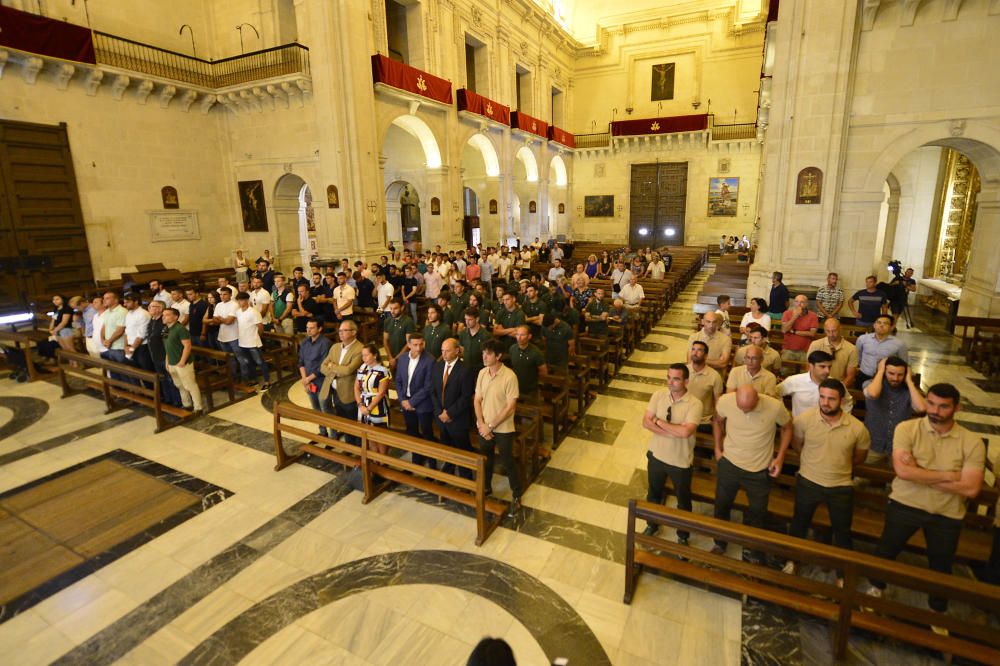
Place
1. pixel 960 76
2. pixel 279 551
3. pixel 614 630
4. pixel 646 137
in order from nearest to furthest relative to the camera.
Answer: pixel 614 630, pixel 279 551, pixel 960 76, pixel 646 137

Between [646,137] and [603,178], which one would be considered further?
[603,178]

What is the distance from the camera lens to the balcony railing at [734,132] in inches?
991

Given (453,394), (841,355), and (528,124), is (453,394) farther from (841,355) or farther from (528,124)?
(528,124)

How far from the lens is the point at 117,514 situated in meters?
4.88

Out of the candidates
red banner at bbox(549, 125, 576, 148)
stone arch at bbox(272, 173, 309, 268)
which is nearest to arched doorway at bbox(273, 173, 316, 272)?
stone arch at bbox(272, 173, 309, 268)

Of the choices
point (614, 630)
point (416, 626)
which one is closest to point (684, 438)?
point (614, 630)

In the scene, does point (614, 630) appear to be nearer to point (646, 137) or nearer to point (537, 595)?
point (537, 595)

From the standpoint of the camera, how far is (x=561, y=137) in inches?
1030

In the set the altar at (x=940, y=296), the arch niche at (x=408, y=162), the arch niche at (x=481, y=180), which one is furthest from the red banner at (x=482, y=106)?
the altar at (x=940, y=296)

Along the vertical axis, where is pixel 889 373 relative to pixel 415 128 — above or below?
below

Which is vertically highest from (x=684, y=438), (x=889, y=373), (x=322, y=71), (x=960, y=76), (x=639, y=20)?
(x=639, y=20)

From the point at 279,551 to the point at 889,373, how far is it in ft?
18.5

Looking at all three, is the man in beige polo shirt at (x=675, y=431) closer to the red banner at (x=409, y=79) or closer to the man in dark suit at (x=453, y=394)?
the man in dark suit at (x=453, y=394)

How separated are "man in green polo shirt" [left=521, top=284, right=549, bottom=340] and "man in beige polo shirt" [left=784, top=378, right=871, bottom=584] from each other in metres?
4.54
